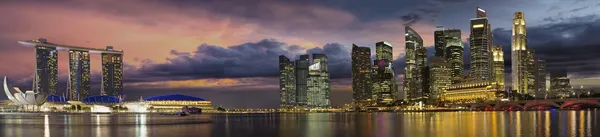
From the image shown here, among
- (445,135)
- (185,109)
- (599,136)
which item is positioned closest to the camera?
(599,136)

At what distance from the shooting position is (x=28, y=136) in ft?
180

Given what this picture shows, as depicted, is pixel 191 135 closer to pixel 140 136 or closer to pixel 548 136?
pixel 140 136

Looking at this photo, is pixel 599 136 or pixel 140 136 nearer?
pixel 599 136

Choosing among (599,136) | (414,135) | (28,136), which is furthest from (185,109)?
(599,136)

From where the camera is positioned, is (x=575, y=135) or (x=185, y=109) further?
(x=185, y=109)

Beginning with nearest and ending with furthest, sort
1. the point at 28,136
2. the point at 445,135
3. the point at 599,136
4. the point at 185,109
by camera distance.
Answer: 1. the point at 599,136
2. the point at 445,135
3. the point at 28,136
4. the point at 185,109

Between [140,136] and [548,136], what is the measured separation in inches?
1552

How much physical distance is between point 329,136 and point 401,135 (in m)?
7.48

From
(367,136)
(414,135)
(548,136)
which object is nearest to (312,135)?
(367,136)

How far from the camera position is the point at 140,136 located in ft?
172

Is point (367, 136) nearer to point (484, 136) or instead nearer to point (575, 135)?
point (484, 136)

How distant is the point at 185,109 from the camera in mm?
170875

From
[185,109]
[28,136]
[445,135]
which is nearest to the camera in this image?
[445,135]

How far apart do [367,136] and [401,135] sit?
4.08 metres
